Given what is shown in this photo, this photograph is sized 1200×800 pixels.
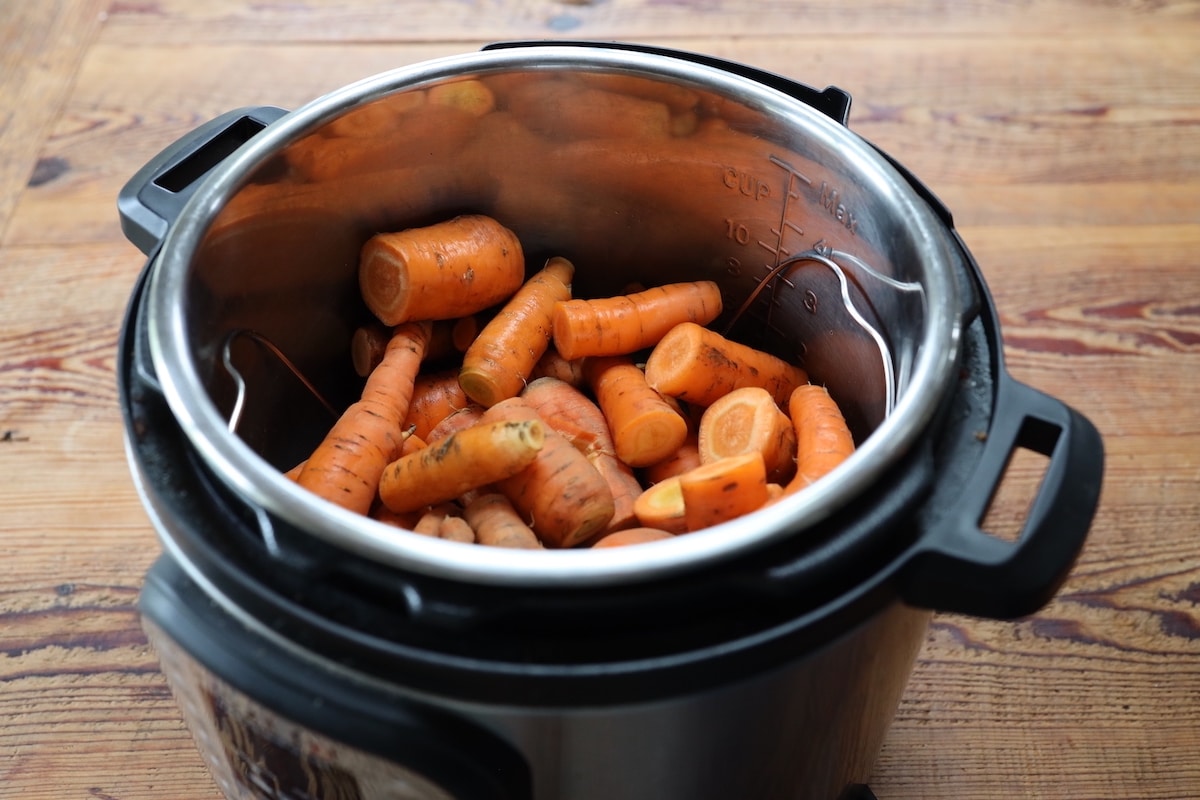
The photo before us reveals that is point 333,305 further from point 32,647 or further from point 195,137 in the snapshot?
point 32,647

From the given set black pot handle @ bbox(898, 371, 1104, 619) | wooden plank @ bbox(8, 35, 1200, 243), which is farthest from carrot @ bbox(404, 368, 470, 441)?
wooden plank @ bbox(8, 35, 1200, 243)

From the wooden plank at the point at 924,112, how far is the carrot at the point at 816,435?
66 cm

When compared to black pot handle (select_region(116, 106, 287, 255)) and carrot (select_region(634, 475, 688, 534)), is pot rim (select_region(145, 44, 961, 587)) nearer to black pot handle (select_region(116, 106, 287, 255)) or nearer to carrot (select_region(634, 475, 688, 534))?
black pot handle (select_region(116, 106, 287, 255))

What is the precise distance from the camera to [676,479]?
2.63 ft

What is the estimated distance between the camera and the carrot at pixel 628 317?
3.18 ft

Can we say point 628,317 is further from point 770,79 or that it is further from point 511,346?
point 770,79

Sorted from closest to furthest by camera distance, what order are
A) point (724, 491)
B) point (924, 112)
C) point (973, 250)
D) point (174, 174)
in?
point (724, 491)
point (174, 174)
point (973, 250)
point (924, 112)

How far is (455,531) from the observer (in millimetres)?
759

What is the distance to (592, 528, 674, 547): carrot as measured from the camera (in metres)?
0.73

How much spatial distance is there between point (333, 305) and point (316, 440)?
13cm

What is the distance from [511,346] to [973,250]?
692mm

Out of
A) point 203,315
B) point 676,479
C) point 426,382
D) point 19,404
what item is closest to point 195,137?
point 203,315

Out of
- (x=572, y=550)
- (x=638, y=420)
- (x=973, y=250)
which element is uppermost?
(x=572, y=550)

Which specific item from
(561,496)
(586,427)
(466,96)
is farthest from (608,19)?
(561,496)
